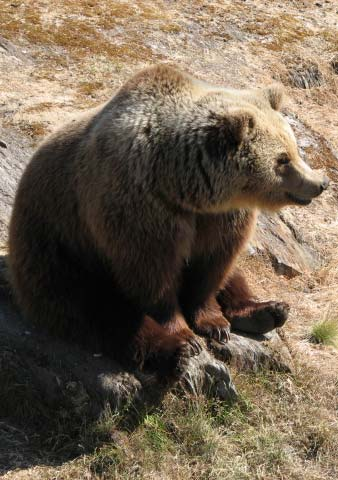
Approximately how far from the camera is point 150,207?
5402mm

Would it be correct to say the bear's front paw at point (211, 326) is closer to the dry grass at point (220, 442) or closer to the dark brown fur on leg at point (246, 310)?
the dark brown fur on leg at point (246, 310)

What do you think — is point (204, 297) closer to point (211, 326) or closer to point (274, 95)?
point (211, 326)

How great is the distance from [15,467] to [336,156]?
969cm

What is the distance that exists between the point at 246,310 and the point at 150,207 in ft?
5.96

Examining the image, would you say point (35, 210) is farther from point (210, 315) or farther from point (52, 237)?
point (210, 315)

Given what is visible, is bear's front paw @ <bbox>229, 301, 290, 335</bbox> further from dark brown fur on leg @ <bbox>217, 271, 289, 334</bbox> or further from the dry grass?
the dry grass

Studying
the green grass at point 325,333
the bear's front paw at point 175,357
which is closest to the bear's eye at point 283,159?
the bear's front paw at point 175,357

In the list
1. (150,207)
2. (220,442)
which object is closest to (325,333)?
(220,442)

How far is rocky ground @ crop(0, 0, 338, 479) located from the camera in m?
5.84

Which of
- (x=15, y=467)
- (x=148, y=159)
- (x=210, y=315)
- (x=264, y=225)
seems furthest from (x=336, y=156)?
(x=15, y=467)

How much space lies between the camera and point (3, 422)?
18.8 ft

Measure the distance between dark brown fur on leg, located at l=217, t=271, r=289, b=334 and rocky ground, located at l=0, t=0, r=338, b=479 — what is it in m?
0.52

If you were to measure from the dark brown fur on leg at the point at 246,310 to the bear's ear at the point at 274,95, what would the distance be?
1776 millimetres

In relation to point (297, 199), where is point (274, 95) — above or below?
above
